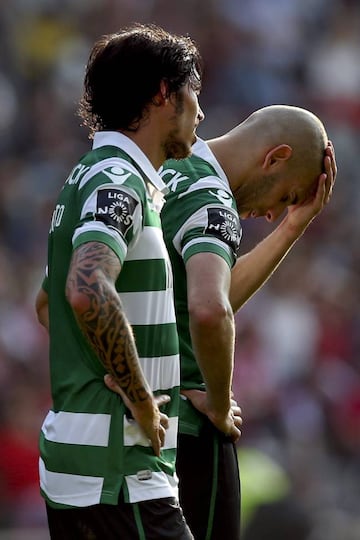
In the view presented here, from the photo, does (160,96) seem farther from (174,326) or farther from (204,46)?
(204,46)

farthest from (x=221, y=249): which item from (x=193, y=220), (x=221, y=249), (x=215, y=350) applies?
(x=215, y=350)

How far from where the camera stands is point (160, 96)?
3854 mm

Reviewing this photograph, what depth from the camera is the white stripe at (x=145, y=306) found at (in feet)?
12.1

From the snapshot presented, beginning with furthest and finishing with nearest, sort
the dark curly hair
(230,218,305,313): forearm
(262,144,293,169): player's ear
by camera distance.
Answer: (230,218,305,313): forearm
(262,144,293,169): player's ear
the dark curly hair

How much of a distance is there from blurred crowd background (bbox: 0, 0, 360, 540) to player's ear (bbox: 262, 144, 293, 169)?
333 centimetres

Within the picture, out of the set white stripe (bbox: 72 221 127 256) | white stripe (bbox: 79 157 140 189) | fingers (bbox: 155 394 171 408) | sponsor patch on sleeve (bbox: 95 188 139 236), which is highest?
white stripe (bbox: 79 157 140 189)

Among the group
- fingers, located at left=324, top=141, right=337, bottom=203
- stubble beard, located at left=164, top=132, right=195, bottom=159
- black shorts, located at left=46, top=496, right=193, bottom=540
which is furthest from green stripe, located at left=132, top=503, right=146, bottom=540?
fingers, located at left=324, top=141, right=337, bottom=203

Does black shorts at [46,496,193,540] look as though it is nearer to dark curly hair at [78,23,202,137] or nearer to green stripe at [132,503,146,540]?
green stripe at [132,503,146,540]

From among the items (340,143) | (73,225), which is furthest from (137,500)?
(340,143)

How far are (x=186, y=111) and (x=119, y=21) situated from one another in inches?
379

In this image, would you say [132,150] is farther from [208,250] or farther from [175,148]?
[208,250]

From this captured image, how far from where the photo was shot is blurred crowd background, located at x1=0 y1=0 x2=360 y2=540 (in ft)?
29.8

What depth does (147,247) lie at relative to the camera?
366 cm

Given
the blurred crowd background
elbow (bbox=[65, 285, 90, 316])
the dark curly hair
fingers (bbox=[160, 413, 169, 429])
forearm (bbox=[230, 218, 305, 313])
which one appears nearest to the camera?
elbow (bbox=[65, 285, 90, 316])
